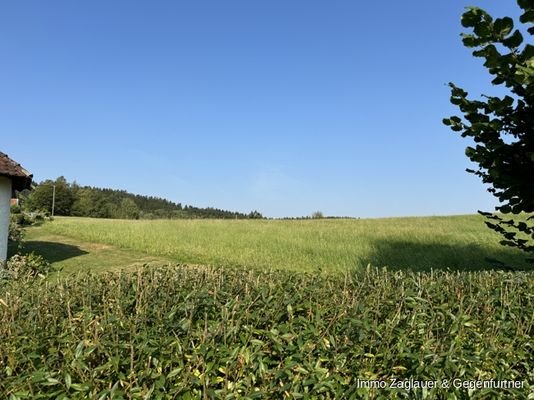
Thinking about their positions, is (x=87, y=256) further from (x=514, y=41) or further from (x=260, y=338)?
(x=514, y=41)

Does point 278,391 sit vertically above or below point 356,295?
below

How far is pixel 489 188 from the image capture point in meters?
4.33

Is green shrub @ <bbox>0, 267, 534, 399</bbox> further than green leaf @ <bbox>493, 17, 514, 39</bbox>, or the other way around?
green leaf @ <bbox>493, 17, 514, 39</bbox>

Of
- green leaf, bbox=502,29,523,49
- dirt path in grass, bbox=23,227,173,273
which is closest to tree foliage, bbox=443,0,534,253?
green leaf, bbox=502,29,523,49

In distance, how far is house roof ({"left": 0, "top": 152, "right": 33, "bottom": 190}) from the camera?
12.3 m

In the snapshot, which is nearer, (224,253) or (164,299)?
(164,299)

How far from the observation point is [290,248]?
2053 centimetres

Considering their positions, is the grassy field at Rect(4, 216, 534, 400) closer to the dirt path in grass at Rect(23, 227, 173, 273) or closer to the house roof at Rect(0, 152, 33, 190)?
the house roof at Rect(0, 152, 33, 190)

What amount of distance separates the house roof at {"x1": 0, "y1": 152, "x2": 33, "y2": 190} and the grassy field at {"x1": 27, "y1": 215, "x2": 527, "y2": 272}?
4.08 meters

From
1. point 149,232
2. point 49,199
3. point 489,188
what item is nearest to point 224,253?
point 149,232

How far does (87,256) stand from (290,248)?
382 inches

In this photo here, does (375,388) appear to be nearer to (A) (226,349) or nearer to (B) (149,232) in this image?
(A) (226,349)

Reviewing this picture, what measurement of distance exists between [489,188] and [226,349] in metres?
3.41

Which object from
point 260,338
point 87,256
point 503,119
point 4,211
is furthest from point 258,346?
point 87,256
